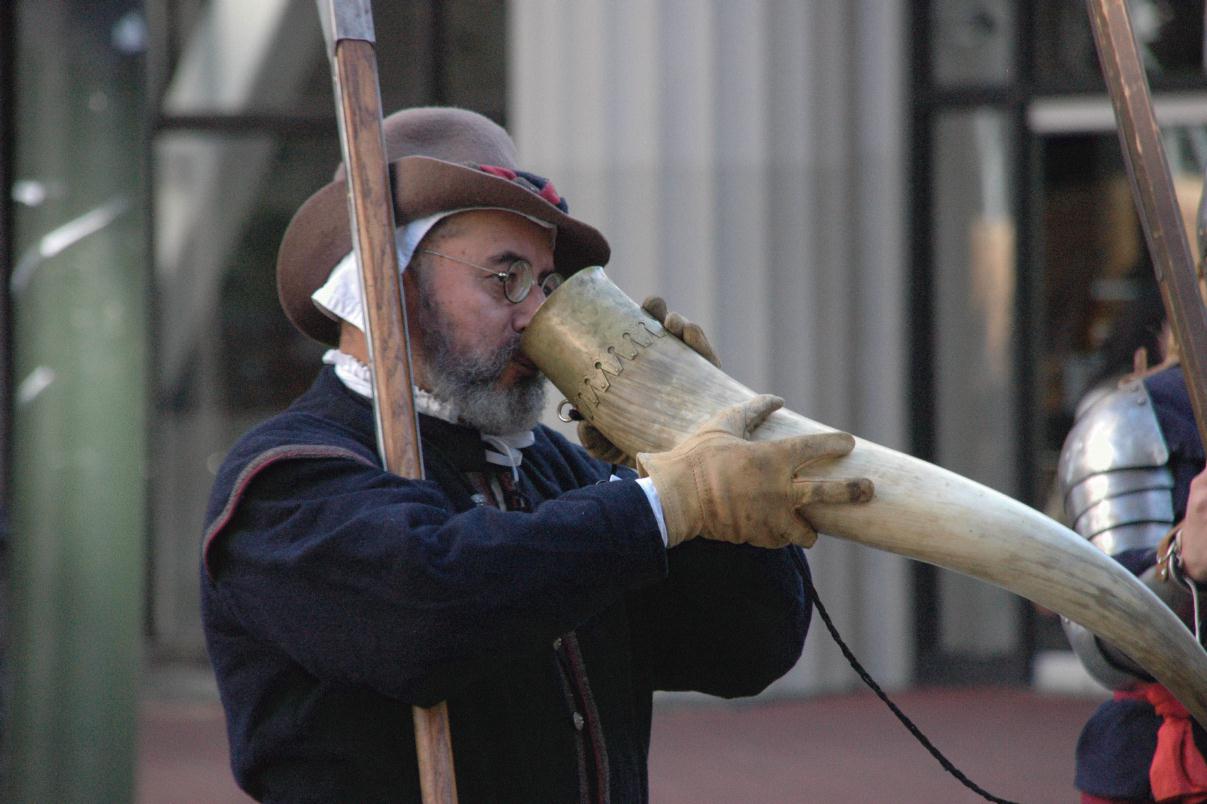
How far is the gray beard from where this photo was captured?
90.2 inches

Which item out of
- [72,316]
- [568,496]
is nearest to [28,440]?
[72,316]

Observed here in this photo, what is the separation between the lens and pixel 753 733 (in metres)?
6.72

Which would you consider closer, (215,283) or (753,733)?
(753,733)

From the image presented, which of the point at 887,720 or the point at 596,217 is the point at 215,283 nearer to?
the point at 596,217

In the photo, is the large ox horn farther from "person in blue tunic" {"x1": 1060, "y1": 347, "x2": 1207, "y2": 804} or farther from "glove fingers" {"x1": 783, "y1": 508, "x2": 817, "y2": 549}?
"person in blue tunic" {"x1": 1060, "y1": 347, "x2": 1207, "y2": 804}

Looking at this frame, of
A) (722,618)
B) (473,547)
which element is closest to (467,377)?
(473,547)

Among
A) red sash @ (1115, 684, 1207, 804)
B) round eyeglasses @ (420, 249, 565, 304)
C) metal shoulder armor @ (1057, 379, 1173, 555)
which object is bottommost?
red sash @ (1115, 684, 1207, 804)

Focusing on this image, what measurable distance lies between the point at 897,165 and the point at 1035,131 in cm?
62

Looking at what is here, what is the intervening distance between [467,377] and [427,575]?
16.8 inches

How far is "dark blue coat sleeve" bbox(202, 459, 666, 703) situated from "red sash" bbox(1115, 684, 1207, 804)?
1.09 meters

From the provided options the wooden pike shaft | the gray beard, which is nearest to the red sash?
the wooden pike shaft

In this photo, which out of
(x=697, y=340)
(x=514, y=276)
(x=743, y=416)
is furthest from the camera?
(x=514, y=276)

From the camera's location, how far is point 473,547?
6.41 ft

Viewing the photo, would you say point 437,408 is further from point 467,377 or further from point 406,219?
point 406,219
